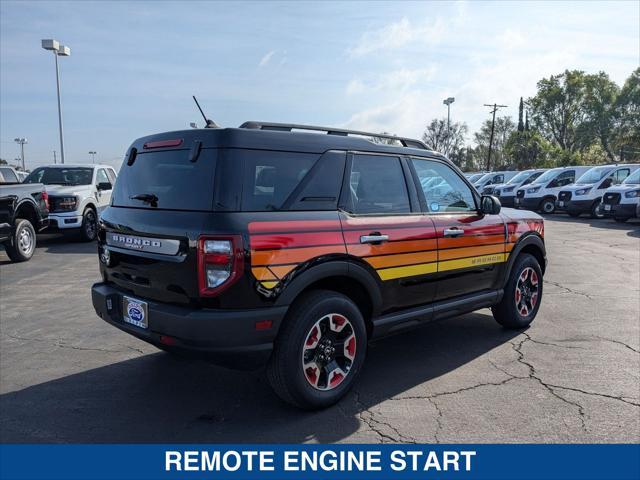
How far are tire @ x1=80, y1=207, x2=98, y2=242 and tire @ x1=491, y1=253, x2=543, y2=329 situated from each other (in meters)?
10.0

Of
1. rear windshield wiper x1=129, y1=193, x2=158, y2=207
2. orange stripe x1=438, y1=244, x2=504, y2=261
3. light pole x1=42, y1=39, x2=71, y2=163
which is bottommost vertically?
orange stripe x1=438, y1=244, x2=504, y2=261

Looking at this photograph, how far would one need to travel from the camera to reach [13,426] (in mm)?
3396

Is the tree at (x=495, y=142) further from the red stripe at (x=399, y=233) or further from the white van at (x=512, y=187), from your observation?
the red stripe at (x=399, y=233)

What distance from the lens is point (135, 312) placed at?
11.6ft

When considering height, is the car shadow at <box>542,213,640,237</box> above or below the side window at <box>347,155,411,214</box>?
below

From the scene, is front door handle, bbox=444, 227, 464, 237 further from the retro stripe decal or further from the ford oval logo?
the ford oval logo

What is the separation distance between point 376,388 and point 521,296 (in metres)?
2.31

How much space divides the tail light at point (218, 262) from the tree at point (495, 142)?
69740 mm

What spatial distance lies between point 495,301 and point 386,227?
1.81m

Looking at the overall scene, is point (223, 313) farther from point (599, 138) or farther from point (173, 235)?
point (599, 138)

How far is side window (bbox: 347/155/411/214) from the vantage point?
3906 mm

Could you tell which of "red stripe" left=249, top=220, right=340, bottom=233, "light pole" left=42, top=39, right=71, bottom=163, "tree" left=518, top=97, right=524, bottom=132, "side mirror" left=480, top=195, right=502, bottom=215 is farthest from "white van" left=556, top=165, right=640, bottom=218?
"tree" left=518, top=97, right=524, bottom=132

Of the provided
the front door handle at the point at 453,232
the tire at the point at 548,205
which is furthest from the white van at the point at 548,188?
the front door handle at the point at 453,232

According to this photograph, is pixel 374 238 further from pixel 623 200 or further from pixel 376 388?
pixel 623 200
